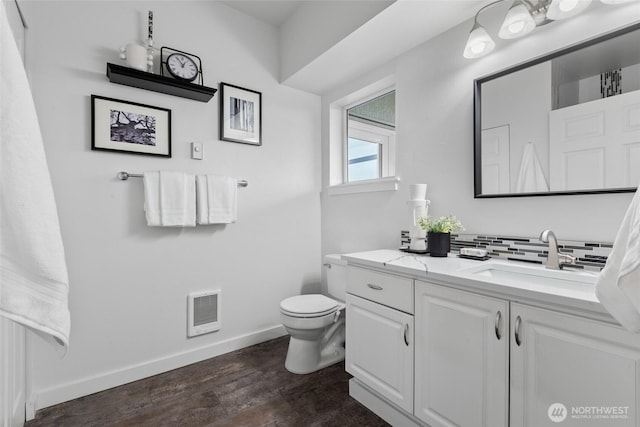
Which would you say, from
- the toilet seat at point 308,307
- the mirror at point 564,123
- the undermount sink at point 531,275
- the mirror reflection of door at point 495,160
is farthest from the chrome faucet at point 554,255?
the toilet seat at point 308,307

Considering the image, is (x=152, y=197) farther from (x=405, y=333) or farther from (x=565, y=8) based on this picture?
(x=565, y=8)

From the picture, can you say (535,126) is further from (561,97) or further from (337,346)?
(337,346)

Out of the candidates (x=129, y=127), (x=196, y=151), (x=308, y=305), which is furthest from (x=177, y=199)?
(x=308, y=305)

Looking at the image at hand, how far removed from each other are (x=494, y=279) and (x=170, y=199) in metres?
1.83

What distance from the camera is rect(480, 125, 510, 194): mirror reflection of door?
5.03 ft

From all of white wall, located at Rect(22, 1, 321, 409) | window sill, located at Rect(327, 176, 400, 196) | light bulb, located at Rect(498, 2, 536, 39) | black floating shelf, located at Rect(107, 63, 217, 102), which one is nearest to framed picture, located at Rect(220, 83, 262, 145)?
white wall, located at Rect(22, 1, 321, 409)

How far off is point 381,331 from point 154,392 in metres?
1.38

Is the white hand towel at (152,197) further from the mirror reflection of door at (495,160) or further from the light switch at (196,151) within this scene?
the mirror reflection of door at (495,160)

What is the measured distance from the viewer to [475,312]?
1119 millimetres

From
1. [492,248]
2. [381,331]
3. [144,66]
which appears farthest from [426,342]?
[144,66]

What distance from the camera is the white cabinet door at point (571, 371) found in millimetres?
815

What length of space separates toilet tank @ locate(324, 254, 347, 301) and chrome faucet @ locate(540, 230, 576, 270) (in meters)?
1.22

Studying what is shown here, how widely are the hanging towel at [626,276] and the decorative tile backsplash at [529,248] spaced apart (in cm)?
69

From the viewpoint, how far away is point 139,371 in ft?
6.13
